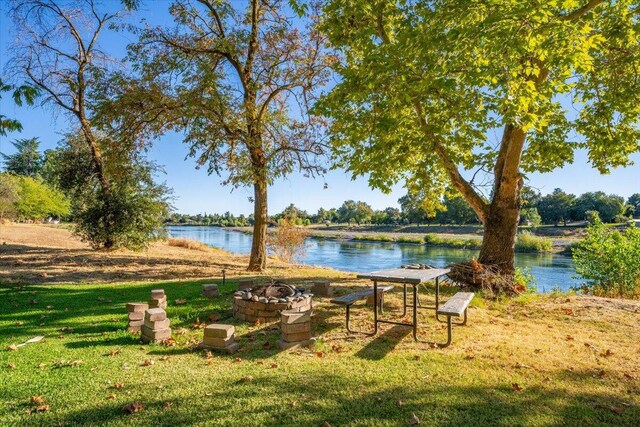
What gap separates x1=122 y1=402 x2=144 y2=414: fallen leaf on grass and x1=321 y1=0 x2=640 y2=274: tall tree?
471cm

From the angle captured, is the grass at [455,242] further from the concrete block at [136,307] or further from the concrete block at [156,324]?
the concrete block at [156,324]

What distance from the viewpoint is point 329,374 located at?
3.66 metres

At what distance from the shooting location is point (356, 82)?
6.38 meters

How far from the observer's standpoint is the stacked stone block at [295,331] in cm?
447

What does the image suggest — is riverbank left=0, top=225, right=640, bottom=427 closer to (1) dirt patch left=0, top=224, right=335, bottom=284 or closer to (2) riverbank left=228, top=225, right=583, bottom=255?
(1) dirt patch left=0, top=224, right=335, bottom=284

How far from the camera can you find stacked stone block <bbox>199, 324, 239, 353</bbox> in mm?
4320

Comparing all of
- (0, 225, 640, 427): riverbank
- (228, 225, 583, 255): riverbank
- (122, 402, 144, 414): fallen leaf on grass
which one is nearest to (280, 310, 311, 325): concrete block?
(0, 225, 640, 427): riverbank

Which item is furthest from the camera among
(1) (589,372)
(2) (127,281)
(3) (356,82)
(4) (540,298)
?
(2) (127,281)

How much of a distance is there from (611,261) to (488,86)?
7.12 metres

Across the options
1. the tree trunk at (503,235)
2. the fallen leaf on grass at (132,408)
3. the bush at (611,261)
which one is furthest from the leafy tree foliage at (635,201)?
the fallen leaf on grass at (132,408)

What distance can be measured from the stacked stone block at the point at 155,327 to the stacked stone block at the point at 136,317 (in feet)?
1.04

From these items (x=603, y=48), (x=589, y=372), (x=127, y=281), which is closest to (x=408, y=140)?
(x=603, y=48)

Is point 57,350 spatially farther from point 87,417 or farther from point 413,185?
point 413,185

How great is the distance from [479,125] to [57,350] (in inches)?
300
